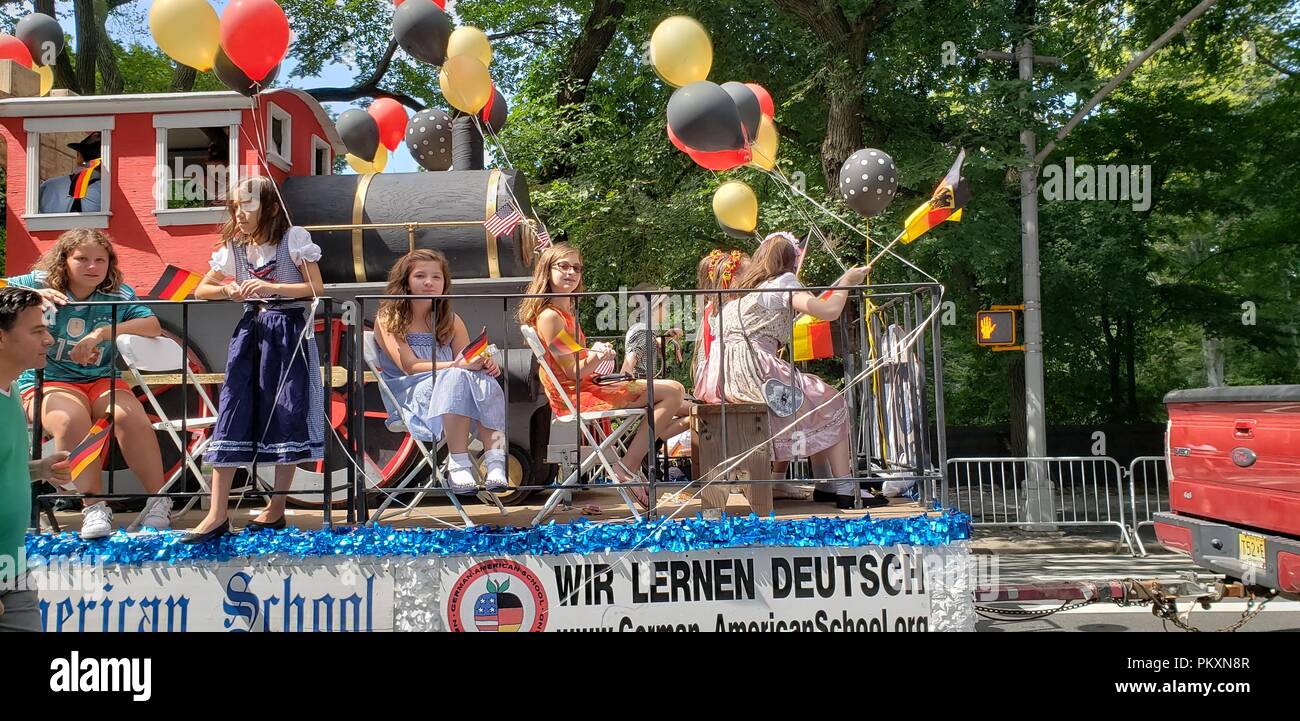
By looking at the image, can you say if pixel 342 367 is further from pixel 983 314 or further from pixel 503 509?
pixel 983 314

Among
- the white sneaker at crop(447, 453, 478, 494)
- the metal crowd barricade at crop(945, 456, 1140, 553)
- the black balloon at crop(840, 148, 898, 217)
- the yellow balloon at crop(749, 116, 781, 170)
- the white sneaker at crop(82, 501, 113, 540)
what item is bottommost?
the metal crowd barricade at crop(945, 456, 1140, 553)

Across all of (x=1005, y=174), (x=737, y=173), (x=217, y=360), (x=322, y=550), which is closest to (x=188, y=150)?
(x=217, y=360)

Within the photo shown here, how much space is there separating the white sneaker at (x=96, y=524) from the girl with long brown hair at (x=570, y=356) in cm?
210

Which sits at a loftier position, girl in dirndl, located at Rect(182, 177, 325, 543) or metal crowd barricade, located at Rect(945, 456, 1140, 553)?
girl in dirndl, located at Rect(182, 177, 325, 543)

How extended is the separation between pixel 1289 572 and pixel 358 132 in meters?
7.20

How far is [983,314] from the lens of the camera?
12.1 metres

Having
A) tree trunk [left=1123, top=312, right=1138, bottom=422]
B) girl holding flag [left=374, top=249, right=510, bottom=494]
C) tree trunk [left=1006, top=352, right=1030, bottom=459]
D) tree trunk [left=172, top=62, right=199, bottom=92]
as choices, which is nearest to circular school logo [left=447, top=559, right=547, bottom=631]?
girl holding flag [left=374, top=249, right=510, bottom=494]

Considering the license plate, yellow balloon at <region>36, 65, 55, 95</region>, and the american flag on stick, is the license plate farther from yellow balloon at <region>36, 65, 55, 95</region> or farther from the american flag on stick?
yellow balloon at <region>36, 65, 55, 95</region>

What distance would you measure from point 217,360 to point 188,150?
6.36ft

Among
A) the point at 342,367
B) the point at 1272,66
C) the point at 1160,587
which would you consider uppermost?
the point at 1272,66

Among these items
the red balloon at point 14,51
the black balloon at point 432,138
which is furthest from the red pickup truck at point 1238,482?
the red balloon at point 14,51

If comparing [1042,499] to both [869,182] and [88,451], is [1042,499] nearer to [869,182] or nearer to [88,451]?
[869,182]

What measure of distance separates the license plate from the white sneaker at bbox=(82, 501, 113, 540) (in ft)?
19.6

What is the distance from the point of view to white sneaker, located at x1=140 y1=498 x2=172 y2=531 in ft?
14.8
